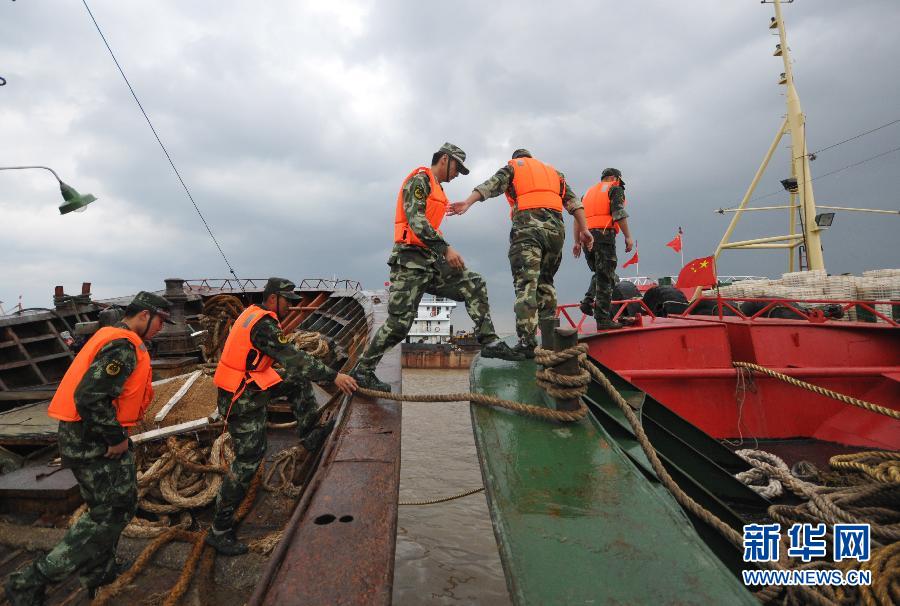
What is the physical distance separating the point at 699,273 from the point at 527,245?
3713 mm

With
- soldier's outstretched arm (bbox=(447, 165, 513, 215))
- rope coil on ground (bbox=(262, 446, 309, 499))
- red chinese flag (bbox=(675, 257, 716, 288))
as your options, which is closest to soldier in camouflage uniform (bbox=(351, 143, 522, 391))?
soldier's outstretched arm (bbox=(447, 165, 513, 215))

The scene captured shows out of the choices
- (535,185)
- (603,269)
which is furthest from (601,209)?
(535,185)

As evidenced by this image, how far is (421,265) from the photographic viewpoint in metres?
3.25

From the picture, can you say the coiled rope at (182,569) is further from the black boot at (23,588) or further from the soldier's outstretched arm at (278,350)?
the soldier's outstretched arm at (278,350)

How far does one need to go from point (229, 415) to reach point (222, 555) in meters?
0.92

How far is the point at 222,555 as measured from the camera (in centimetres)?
277

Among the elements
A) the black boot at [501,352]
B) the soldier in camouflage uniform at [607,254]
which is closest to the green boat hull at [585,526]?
the black boot at [501,352]

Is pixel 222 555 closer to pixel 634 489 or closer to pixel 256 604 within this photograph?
pixel 256 604

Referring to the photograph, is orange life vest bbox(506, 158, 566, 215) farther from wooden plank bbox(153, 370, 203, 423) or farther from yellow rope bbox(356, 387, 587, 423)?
wooden plank bbox(153, 370, 203, 423)

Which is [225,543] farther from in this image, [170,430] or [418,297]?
[418,297]

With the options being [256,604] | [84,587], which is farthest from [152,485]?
[256,604]

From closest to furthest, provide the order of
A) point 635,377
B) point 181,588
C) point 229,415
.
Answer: point 181,588 → point 229,415 → point 635,377

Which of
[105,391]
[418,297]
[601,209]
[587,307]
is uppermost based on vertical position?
[601,209]

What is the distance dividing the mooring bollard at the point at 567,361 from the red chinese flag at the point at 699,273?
4.49 m
